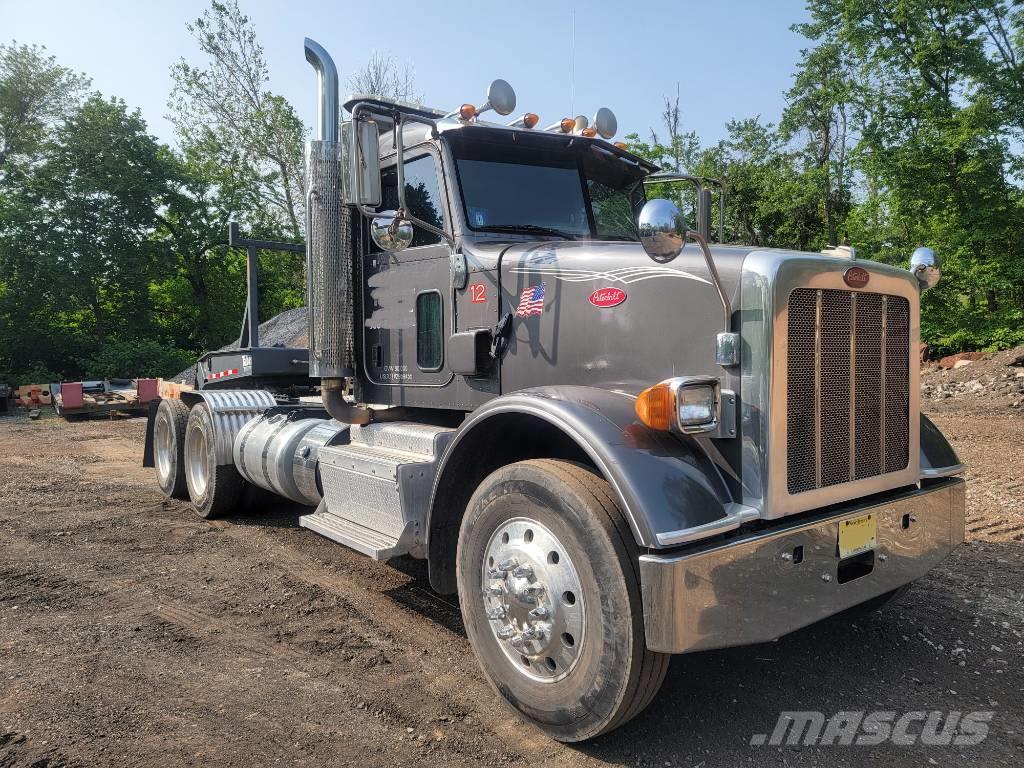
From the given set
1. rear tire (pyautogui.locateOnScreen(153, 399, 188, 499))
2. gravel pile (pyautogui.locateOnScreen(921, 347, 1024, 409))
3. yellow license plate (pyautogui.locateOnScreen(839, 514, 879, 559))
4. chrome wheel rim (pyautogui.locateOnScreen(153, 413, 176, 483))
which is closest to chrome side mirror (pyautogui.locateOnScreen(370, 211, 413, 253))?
yellow license plate (pyautogui.locateOnScreen(839, 514, 879, 559))

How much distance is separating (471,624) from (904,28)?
21.8 m

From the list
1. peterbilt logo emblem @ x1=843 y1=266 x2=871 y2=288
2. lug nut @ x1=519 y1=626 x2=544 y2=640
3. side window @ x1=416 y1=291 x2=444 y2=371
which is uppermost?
peterbilt logo emblem @ x1=843 y1=266 x2=871 y2=288

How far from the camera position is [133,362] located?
25750 mm

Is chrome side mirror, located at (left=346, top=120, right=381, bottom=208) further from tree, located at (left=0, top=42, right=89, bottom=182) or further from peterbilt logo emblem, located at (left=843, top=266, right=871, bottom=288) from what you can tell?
tree, located at (left=0, top=42, right=89, bottom=182)

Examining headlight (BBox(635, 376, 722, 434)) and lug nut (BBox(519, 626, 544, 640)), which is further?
lug nut (BBox(519, 626, 544, 640))

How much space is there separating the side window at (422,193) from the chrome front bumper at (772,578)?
2.55 m

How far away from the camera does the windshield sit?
14.0ft

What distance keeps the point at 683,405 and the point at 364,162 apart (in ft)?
6.79

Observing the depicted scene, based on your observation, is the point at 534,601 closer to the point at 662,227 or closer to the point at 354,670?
the point at 354,670

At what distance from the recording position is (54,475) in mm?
9305

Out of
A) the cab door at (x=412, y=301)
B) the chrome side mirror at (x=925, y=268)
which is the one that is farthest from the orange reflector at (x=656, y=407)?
the chrome side mirror at (x=925, y=268)

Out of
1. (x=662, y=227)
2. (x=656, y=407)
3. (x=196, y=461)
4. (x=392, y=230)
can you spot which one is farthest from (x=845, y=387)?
(x=196, y=461)

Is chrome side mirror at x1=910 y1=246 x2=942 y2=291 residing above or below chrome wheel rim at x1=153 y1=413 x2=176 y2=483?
above

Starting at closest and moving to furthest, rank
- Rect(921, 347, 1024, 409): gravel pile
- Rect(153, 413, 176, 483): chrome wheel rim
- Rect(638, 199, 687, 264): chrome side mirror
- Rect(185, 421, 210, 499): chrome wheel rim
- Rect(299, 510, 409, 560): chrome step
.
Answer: Rect(638, 199, 687, 264): chrome side mirror < Rect(299, 510, 409, 560): chrome step < Rect(185, 421, 210, 499): chrome wheel rim < Rect(153, 413, 176, 483): chrome wheel rim < Rect(921, 347, 1024, 409): gravel pile
